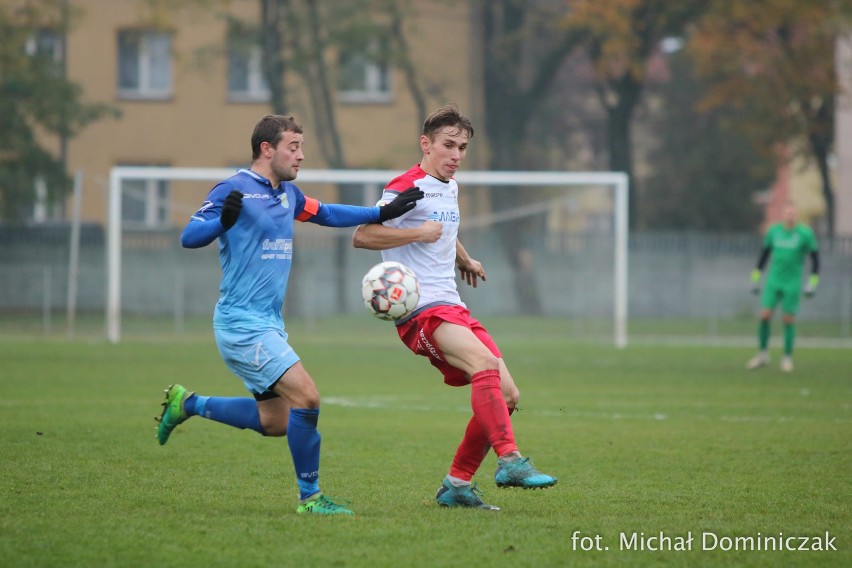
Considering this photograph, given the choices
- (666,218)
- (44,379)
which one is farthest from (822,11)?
(44,379)

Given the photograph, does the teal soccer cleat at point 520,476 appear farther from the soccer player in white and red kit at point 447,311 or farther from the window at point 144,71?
the window at point 144,71

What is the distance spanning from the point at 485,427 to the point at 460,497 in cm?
46

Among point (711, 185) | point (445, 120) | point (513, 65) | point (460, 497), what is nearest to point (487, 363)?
point (460, 497)

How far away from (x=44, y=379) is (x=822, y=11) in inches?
869

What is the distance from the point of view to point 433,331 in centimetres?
686

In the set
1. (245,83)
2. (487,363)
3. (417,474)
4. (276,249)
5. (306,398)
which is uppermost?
(245,83)

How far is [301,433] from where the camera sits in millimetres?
6547

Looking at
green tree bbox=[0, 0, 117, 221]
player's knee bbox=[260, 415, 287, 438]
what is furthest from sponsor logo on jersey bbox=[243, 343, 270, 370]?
green tree bbox=[0, 0, 117, 221]

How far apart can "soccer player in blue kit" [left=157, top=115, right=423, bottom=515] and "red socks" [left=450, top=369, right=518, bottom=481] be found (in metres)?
0.75

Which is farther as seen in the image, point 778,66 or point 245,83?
point 245,83

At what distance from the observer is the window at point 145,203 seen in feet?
78.9

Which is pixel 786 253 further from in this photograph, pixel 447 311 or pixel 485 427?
pixel 485 427

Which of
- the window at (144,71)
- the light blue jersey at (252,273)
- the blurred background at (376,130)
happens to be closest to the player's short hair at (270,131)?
the light blue jersey at (252,273)

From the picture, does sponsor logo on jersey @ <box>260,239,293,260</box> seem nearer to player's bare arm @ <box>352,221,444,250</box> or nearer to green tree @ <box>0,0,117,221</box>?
player's bare arm @ <box>352,221,444,250</box>
